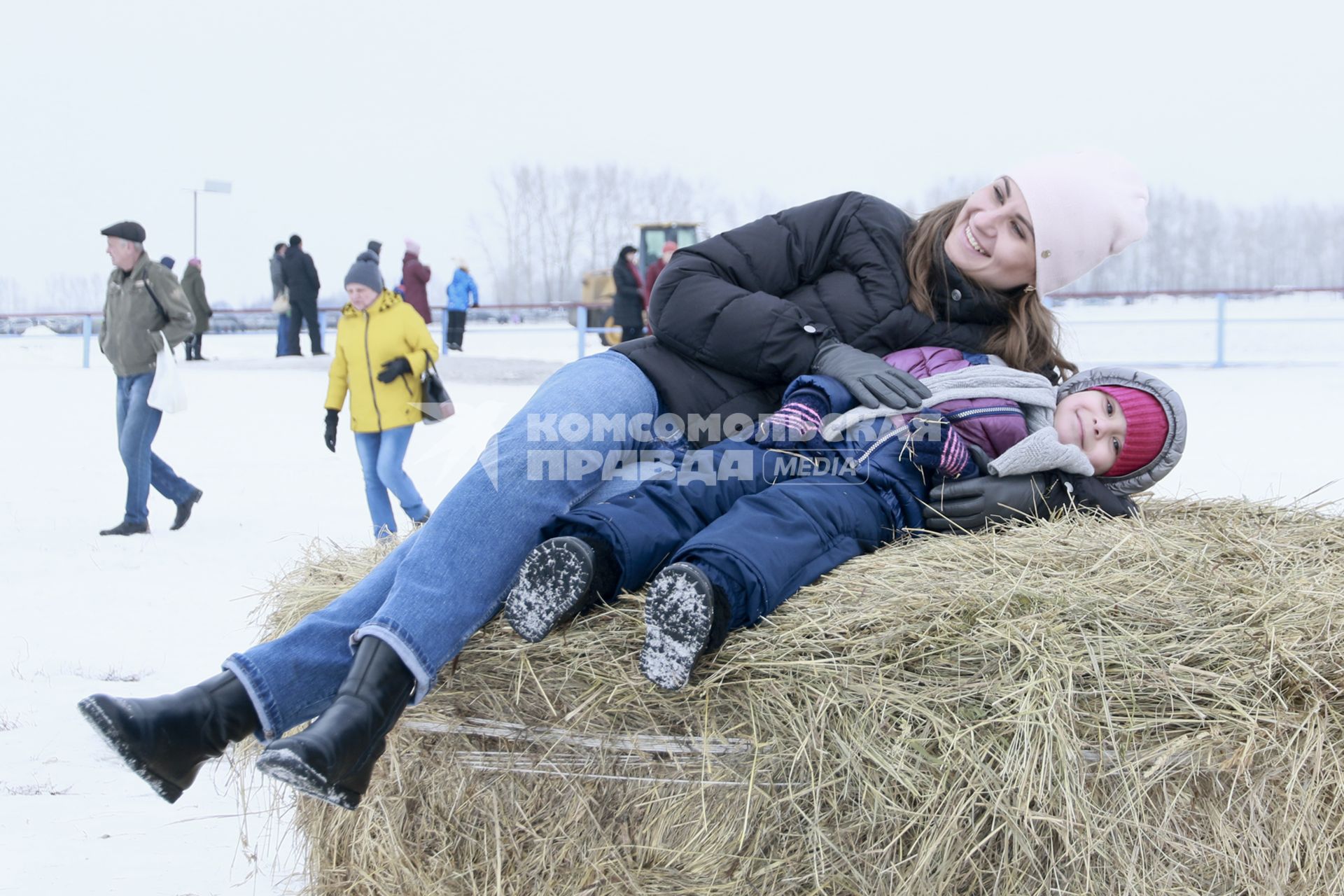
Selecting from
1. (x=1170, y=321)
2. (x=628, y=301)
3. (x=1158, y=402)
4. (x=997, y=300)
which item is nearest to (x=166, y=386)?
(x=997, y=300)

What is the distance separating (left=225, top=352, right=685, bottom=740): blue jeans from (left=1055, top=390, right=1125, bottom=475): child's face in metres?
1.05

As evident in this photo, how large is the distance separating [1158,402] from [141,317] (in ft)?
16.7

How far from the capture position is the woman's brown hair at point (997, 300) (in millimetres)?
2602

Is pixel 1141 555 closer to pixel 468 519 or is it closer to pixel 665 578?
pixel 665 578

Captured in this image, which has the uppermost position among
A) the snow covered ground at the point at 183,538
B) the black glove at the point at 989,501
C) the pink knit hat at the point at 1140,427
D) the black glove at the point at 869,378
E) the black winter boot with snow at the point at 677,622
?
the black glove at the point at 869,378

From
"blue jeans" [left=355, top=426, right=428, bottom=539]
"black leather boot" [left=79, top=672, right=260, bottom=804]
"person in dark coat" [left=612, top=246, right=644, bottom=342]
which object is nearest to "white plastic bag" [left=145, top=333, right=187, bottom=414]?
"blue jeans" [left=355, top=426, right=428, bottom=539]

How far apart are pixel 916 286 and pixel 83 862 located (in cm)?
233

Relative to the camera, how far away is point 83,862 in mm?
2393

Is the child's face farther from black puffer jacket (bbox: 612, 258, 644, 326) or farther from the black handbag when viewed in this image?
black puffer jacket (bbox: 612, 258, 644, 326)

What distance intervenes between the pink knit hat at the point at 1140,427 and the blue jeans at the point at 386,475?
3.54 m

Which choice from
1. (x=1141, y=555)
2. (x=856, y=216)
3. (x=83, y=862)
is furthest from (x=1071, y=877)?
(x=83, y=862)

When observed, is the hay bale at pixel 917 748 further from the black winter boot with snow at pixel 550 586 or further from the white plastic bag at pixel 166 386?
the white plastic bag at pixel 166 386

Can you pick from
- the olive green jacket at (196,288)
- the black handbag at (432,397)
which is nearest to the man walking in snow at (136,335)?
the black handbag at (432,397)

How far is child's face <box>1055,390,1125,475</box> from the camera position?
2.48 m
